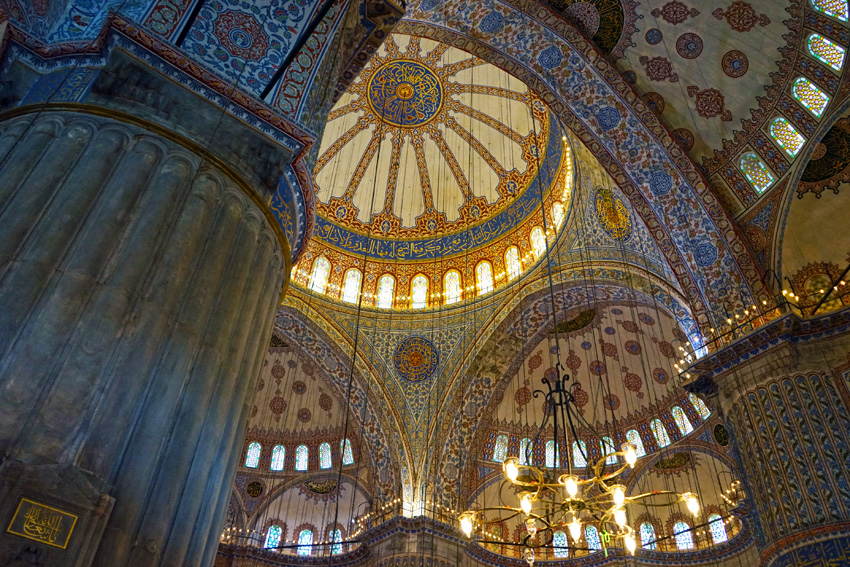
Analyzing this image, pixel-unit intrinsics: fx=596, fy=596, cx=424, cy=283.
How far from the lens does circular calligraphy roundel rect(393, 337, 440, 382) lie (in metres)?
13.2

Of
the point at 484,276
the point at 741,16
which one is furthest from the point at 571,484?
the point at 484,276

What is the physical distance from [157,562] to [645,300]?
31.3 feet

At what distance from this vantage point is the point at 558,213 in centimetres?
1238

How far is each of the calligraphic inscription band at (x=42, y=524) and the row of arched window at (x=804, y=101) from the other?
890 centimetres

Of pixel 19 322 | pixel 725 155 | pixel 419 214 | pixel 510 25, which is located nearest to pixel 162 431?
pixel 19 322

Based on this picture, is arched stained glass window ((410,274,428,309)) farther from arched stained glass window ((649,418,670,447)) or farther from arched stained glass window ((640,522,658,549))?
arched stained glass window ((640,522,658,549))

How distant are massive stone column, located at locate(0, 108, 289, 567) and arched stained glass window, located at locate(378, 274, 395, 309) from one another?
9595 mm

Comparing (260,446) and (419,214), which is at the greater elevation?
(419,214)

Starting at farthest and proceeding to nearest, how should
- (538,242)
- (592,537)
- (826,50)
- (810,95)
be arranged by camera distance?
1. (592,537)
2. (538,242)
3. (810,95)
4. (826,50)

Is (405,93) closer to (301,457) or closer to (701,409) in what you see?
(301,457)

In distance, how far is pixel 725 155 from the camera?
8711 millimetres

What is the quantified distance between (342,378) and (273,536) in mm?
4920

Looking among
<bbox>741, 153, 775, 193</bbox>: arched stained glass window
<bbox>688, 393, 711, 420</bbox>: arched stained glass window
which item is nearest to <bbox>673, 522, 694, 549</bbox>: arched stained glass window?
<bbox>688, 393, 711, 420</bbox>: arched stained glass window

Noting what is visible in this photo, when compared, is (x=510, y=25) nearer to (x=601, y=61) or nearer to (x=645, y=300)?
(x=601, y=61)
